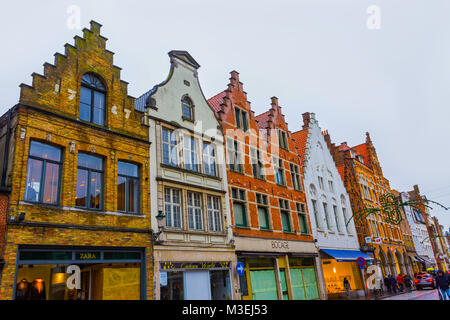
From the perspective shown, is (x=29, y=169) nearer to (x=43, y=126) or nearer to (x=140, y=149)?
(x=43, y=126)

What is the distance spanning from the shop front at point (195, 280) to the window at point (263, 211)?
4.82m

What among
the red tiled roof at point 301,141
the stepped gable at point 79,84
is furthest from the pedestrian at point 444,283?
the red tiled roof at point 301,141

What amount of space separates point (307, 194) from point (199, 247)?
517 inches

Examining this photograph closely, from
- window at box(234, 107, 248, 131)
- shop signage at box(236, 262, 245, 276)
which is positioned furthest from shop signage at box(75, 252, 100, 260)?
window at box(234, 107, 248, 131)

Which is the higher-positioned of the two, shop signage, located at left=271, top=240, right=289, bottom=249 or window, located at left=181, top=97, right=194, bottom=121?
window, located at left=181, top=97, right=194, bottom=121

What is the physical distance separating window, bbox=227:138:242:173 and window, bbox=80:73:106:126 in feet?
28.3

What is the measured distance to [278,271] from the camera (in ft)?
70.5

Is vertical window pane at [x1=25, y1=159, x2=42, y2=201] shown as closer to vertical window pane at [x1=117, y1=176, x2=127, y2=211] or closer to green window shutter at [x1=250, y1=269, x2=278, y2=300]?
vertical window pane at [x1=117, y1=176, x2=127, y2=211]

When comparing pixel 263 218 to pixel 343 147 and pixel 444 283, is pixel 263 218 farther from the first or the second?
pixel 343 147

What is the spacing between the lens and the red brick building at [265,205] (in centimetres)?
2062

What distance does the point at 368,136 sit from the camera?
47594 mm

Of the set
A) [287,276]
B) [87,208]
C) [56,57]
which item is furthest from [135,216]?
[287,276]

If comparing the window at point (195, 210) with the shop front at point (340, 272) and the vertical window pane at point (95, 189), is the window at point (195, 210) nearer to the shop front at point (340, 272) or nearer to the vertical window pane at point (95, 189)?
the vertical window pane at point (95, 189)

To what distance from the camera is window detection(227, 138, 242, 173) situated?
2184cm
